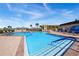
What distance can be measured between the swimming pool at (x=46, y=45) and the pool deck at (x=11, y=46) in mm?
82

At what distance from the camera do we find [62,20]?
2.37 meters

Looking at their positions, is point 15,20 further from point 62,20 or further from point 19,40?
point 62,20

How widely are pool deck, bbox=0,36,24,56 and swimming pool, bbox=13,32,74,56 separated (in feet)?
0.27

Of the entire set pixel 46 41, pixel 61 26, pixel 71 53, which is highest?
pixel 61 26

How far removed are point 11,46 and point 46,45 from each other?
0.45 metres

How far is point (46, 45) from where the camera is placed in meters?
2.38

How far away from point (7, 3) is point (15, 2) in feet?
0.33

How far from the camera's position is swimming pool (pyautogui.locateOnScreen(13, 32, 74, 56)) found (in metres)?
2.34

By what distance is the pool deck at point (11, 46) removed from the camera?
7.65 ft

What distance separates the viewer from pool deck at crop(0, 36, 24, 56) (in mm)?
2332

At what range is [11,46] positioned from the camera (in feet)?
7.78

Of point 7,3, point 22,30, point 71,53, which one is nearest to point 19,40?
point 22,30

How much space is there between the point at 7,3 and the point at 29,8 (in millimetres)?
279

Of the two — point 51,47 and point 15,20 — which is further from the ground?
point 15,20
